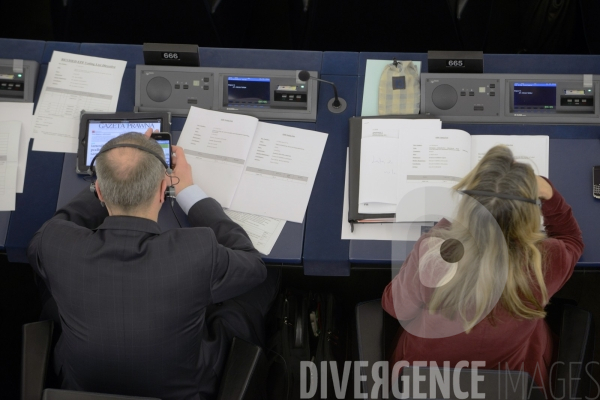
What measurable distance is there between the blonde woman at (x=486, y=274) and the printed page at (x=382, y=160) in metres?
0.30

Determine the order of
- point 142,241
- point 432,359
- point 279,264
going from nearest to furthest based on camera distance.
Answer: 1. point 142,241
2. point 432,359
3. point 279,264

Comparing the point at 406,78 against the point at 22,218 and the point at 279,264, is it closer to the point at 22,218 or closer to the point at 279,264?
the point at 279,264

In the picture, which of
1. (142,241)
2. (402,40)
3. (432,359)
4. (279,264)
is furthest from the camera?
(402,40)

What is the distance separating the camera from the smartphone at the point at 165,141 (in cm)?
191

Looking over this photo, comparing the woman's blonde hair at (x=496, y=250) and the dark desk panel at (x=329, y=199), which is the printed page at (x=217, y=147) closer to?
the dark desk panel at (x=329, y=199)

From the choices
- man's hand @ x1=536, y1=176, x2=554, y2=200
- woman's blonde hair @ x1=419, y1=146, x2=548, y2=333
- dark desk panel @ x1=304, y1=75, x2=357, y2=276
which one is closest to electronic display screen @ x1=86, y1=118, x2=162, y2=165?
dark desk panel @ x1=304, y1=75, x2=357, y2=276

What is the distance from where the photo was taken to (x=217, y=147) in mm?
2014

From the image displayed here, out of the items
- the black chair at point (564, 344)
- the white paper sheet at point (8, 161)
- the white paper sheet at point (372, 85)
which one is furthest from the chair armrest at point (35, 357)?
the white paper sheet at point (372, 85)

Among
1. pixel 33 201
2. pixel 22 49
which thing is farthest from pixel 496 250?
pixel 22 49

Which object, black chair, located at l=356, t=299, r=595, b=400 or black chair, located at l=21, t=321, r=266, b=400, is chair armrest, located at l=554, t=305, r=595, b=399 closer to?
black chair, located at l=356, t=299, r=595, b=400

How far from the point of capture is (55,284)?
5.10 ft

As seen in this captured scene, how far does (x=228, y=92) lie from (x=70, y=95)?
54 cm

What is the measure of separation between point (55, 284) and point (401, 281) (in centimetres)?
88

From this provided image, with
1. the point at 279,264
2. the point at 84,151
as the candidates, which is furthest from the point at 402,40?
the point at 84,151
